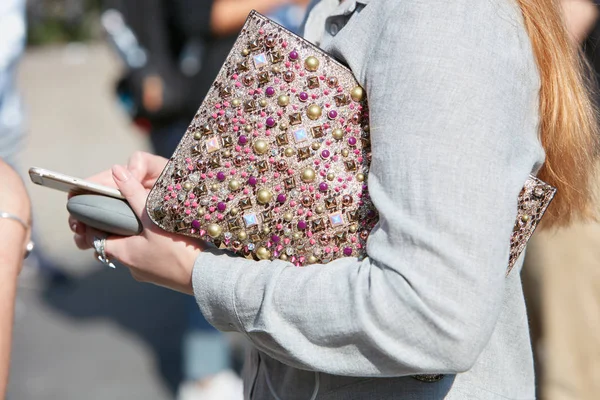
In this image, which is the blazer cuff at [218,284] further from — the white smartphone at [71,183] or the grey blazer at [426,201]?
the white smartphone at [71,183]

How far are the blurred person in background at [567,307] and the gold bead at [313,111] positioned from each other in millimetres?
1011

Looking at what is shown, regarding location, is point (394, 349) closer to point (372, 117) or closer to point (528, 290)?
point (372, 117)

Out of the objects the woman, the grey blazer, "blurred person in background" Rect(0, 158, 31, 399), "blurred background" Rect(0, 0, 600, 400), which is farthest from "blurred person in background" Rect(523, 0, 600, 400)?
"blurred person in background" Rect(0, 158, 31, 399)

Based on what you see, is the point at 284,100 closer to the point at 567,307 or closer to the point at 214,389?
the point at 567,307

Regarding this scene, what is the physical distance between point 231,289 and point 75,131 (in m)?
5.89

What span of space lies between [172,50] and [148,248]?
1798mm

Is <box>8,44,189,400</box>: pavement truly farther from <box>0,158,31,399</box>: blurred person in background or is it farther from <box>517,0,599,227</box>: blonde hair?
<box>517,0,599,227</box>: blonde hair

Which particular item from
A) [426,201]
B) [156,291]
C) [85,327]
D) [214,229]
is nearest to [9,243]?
[214,229]

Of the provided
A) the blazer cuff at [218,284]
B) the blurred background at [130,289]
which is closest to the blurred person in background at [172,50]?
the blurred background at [130,289]

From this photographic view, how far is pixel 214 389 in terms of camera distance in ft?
9.45

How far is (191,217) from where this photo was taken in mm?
1027

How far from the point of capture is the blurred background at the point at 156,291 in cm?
182

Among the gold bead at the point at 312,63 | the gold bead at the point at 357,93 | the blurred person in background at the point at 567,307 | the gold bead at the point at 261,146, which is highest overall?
the gold bead at the point at 312,63

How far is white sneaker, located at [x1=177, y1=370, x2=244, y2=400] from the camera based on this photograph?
287 cm
